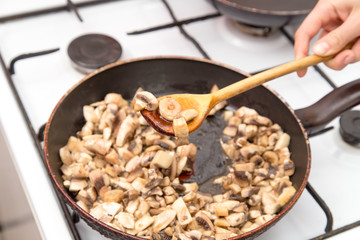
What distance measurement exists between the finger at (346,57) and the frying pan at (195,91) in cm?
4

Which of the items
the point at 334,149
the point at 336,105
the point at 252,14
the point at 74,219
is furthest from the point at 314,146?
the point at 74,219

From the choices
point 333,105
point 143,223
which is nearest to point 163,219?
point 143,223

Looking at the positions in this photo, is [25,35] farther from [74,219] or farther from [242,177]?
[242,177]

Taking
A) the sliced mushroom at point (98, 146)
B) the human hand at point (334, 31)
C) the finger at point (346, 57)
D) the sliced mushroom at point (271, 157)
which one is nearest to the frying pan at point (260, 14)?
the human hand at point (334, 31)

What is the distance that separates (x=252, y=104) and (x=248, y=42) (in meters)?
0.24

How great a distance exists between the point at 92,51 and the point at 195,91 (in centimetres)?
26

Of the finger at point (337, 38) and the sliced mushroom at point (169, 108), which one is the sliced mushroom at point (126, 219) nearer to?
the sliced mushroom at point (169, 108)

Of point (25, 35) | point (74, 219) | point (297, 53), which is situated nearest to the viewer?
Answer: point (74, 219)

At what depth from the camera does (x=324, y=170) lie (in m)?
0.89

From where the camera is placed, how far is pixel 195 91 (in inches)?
39.2

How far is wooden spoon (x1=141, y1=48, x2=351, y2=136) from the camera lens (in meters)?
0.74

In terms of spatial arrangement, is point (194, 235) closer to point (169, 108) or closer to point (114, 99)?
point (169, 108)

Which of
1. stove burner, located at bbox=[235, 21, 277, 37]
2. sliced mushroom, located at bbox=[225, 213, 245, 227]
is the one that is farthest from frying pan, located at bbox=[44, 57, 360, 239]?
stove burner, located at bbox=[235, 21, 277, 37]

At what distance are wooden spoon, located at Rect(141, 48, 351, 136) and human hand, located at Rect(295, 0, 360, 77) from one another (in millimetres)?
43
